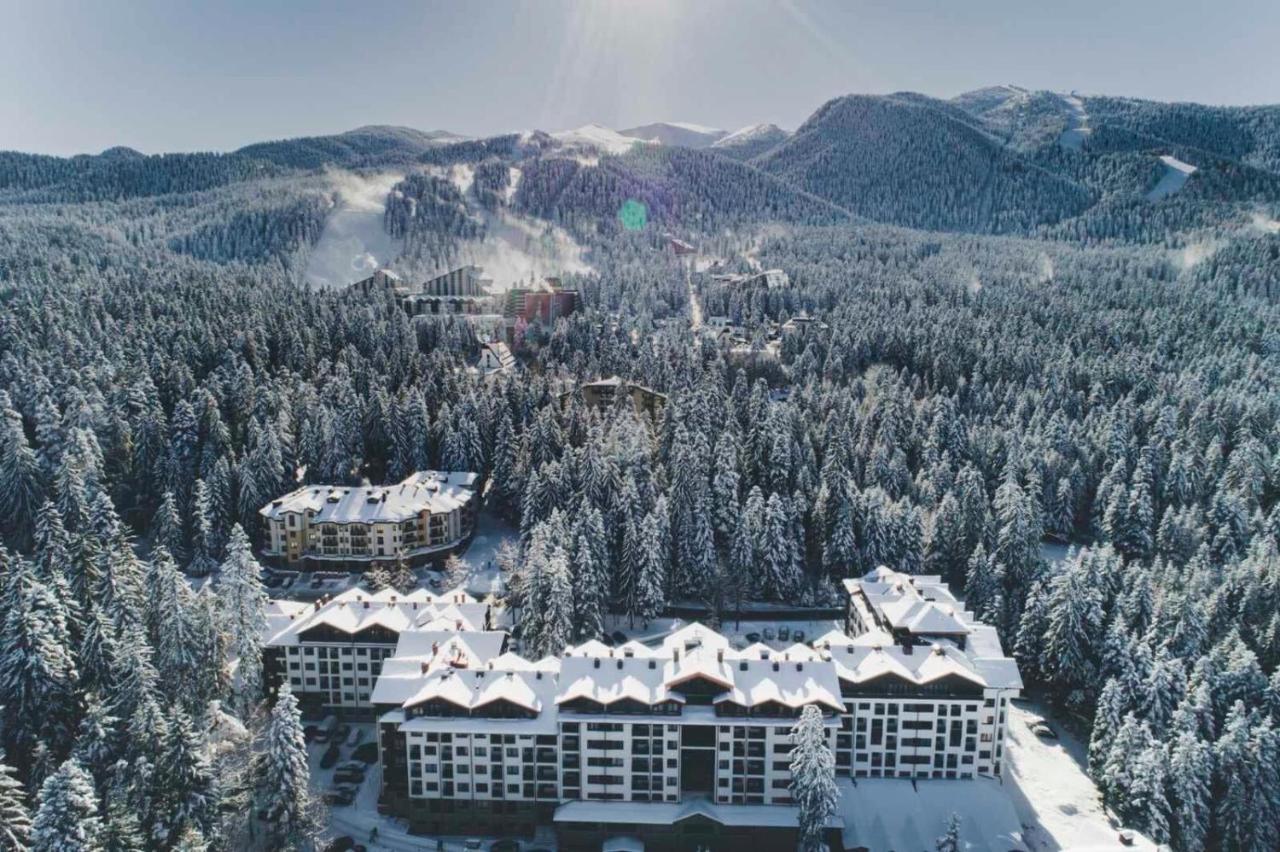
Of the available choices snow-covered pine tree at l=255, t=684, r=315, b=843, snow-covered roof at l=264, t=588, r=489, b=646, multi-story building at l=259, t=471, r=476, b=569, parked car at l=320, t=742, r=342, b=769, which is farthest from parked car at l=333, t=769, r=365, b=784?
multi-story building at l=259, t=471, r=476, b=569

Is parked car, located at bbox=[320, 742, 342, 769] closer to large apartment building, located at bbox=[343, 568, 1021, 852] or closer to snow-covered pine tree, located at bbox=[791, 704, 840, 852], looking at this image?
large apartment building, located at bbox=[343, 568, 1021, 852]

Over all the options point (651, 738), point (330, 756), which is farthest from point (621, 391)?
point (651, 738)

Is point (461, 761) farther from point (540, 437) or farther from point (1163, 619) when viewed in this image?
point (1163, 619)

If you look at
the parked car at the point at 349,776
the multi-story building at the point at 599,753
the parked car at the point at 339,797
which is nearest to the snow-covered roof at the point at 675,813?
the multi-story building at the point at 599,753

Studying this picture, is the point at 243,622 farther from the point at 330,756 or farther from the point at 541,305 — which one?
the point at 541,305

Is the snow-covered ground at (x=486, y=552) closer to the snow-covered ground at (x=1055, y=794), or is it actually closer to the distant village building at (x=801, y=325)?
the snow-covered ground at (x=1055, y=794)
